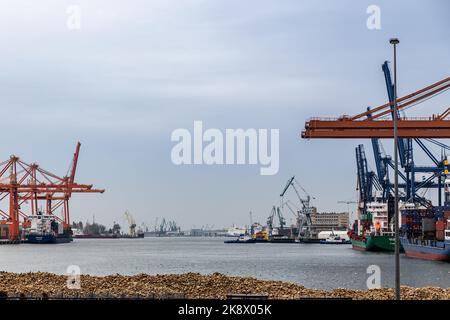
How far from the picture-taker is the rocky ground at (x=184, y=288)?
27.1 metres

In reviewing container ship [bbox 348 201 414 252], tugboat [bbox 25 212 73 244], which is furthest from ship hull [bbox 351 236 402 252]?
tugboat [bbox 25 212 73 244]

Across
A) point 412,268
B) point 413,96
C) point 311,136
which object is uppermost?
point 413,96

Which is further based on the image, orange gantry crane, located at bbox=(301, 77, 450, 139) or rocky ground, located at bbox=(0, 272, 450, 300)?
orange gantry crane, located at bbox=(301, 77, 450, 139)

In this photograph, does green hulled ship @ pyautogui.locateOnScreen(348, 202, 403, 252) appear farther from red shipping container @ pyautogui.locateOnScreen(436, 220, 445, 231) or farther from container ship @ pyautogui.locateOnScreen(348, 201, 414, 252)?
red shipping container @ pyautogui.locateOnScreen(436, 220, 445, 231)

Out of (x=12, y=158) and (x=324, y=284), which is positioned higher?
(x=12, y=158)

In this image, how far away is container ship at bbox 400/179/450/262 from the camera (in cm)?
8594

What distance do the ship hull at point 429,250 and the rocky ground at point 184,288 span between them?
5602 cm

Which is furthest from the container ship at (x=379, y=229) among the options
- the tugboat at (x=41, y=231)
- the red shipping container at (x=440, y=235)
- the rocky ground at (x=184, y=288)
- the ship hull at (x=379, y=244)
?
the tugboat at (x=41, y=231)

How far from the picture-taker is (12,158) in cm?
18312

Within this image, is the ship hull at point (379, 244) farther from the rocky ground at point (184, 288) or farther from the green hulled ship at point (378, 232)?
the rocky ground at point (184, 288)

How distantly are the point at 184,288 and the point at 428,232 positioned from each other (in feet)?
238
